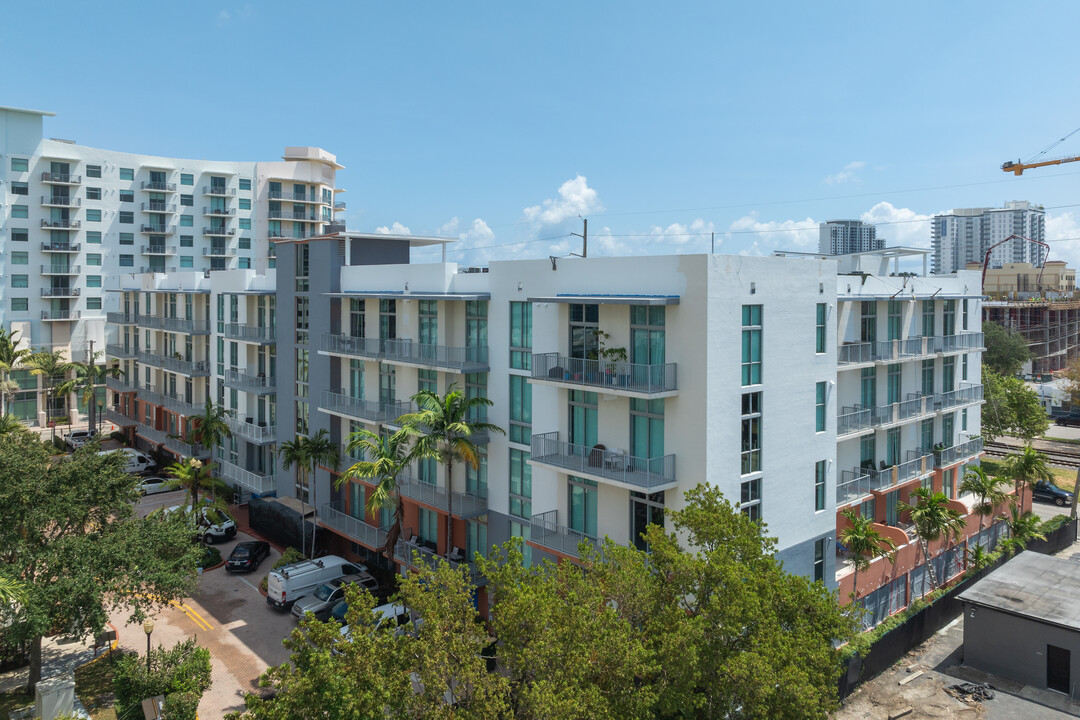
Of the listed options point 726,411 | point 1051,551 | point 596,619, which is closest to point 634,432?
point 726,411

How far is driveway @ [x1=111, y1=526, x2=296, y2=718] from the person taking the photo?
79.7 feet

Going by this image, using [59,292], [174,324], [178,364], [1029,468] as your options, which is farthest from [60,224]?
[1029,468]

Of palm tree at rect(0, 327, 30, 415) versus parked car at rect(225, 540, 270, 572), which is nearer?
parked car at rect(225, 540, 270, 572)

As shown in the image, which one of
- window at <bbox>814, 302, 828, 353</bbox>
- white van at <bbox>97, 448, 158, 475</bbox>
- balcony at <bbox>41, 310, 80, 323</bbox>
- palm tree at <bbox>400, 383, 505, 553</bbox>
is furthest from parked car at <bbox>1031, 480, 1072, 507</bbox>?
balcony at <bbox>41, 310, 80, 323</bbox>

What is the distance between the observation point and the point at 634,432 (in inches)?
912

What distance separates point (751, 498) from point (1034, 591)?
11993 mm

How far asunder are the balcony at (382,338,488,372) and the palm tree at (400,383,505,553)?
1.37 m

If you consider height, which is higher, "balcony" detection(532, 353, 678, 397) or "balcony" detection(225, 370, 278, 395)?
"balcony" detection(532, 353, 678, 397)

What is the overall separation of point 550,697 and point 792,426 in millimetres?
15022

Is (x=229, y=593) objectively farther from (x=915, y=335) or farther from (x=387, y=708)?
(x=915, y=335)

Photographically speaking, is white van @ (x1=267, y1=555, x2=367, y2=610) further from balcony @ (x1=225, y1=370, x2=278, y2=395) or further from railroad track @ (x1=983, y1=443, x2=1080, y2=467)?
railroad track @ (x1=983, y1=443, x2=1080, y2=467)

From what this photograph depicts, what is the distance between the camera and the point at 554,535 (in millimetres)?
25016

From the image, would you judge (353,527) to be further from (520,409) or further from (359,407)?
(520,409)

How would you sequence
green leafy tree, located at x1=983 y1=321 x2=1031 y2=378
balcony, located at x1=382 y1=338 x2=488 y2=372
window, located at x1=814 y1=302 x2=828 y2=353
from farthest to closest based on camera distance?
1. green leafy tree, located at x1=983 y1=321 x2=1031 y2=378
2. balcony, located at x1=382 y1=338 x2=488 y2=372
3. window, located at x1=814 y1=302 x2=828 y2=353
